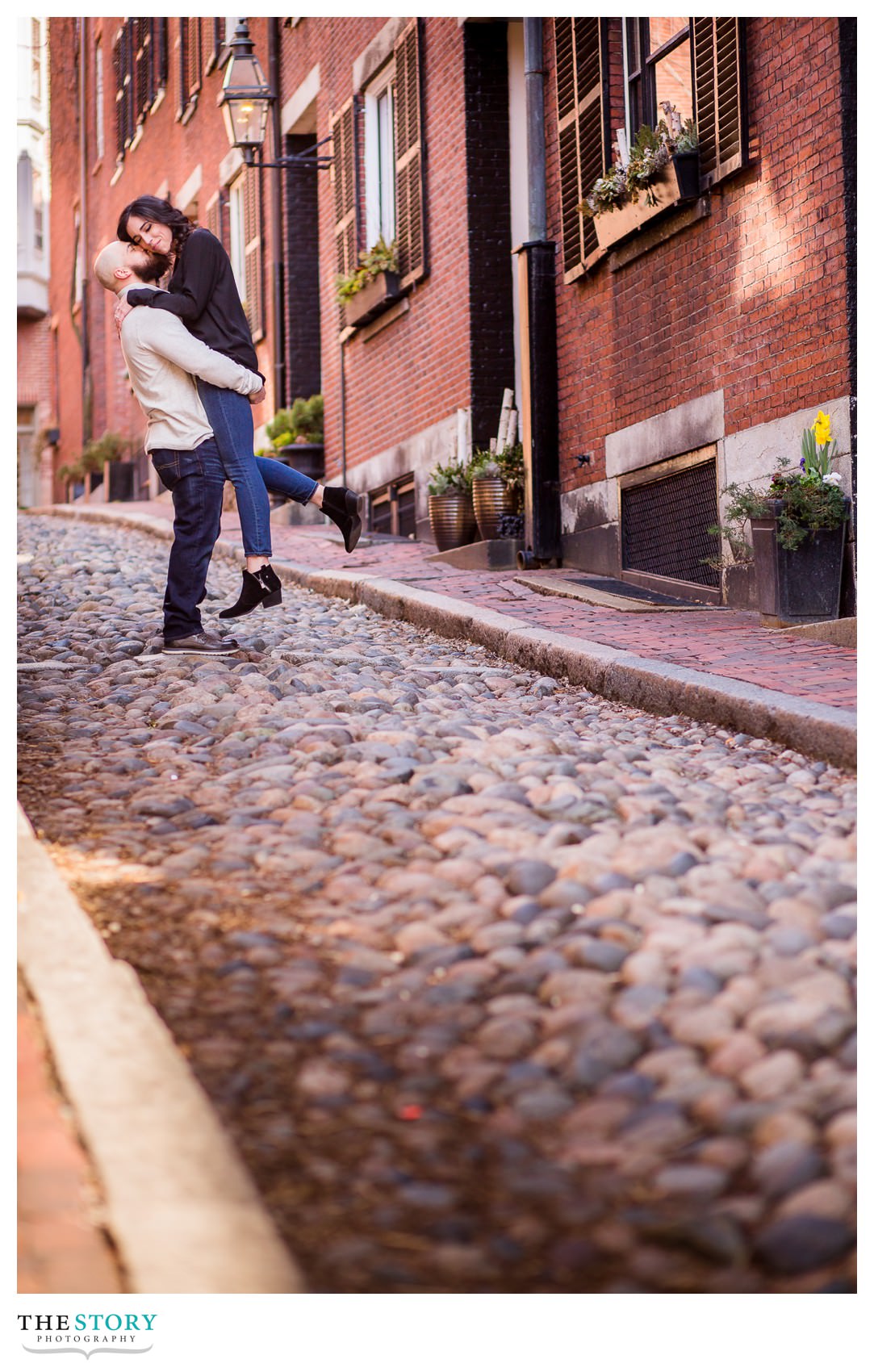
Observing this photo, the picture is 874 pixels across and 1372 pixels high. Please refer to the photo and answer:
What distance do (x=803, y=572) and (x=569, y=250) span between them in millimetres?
3869

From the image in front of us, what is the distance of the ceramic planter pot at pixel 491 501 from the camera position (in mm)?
9664

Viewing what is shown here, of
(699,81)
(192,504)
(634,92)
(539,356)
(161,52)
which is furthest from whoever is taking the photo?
(161,52)

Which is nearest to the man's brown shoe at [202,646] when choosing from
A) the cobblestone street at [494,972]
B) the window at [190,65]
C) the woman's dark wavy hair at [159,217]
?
the cobblestone street at [494,972]

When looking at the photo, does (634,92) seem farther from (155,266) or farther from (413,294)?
(155,266)

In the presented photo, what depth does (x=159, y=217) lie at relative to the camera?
17.3 feet

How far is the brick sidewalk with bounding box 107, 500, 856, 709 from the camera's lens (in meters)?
4.88

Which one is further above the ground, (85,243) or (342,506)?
(85,243)

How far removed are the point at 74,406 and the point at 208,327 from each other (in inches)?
952

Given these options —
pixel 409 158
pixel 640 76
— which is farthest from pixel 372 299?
pixel 640 76

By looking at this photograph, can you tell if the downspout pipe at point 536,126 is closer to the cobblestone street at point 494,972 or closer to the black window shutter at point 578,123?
the black window shutter at point 578,123

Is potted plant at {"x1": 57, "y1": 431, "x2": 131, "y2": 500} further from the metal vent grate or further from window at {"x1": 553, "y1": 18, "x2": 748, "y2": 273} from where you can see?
the metal vent grate
